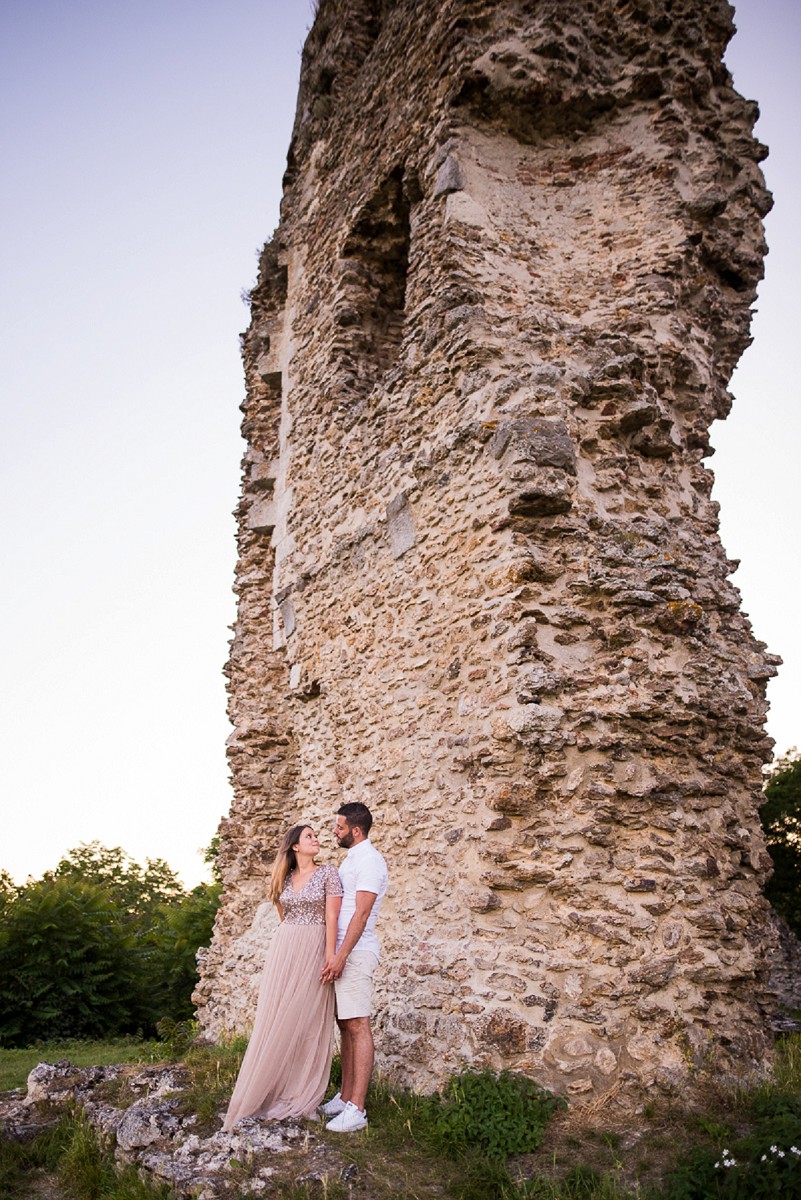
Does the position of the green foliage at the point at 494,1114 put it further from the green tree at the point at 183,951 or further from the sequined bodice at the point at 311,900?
the green tree at the point at 183,951

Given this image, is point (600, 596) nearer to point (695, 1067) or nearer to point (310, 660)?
point (695, 1067)

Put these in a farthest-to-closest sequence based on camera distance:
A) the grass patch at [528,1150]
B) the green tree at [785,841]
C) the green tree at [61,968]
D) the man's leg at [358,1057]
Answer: the green tree at [785,841]
the green tree at [61,968]
the man's leg at [358,1057]
the grass patch at [528,1150]

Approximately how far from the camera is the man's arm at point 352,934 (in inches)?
195

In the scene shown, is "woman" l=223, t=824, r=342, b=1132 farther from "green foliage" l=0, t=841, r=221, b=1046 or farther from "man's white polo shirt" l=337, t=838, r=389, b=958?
"green foliage" l=0, t=841, r=221, b=1046

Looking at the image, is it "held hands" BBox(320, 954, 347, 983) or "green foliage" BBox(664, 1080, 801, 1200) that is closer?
"green foliage" BBox(664, 1080, 801, 1200)

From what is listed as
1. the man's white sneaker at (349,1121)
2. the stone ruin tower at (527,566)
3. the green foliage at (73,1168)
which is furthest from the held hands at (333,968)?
the green foliage at (73,1168)

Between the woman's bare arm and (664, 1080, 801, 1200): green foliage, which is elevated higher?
the woman's bare arm

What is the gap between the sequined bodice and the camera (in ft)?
17.2

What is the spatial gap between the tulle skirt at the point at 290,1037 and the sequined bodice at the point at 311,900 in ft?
0.14

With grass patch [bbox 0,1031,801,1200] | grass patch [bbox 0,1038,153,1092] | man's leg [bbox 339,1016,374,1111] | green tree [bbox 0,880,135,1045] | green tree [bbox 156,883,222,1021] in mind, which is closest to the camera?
grass patch [bbox 0,1031,801,1200]

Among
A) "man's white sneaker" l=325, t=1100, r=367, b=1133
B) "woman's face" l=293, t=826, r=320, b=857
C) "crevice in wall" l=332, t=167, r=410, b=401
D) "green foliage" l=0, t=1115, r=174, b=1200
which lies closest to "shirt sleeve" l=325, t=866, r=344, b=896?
"woman's face" l=293, t=826, r=320, b=857

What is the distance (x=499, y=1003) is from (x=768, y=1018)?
5.79ft

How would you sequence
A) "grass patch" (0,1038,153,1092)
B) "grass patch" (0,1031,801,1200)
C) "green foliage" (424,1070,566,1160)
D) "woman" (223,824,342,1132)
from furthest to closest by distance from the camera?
"grass patch" (0,1038,153,1092)
"woman" (223,824,342,1132)
"green foliage" (424,1070,566,1160)
"grass patch" (0,1031,801,1200)

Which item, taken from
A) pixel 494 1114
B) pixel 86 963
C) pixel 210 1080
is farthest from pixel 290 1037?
pixel 86 963
